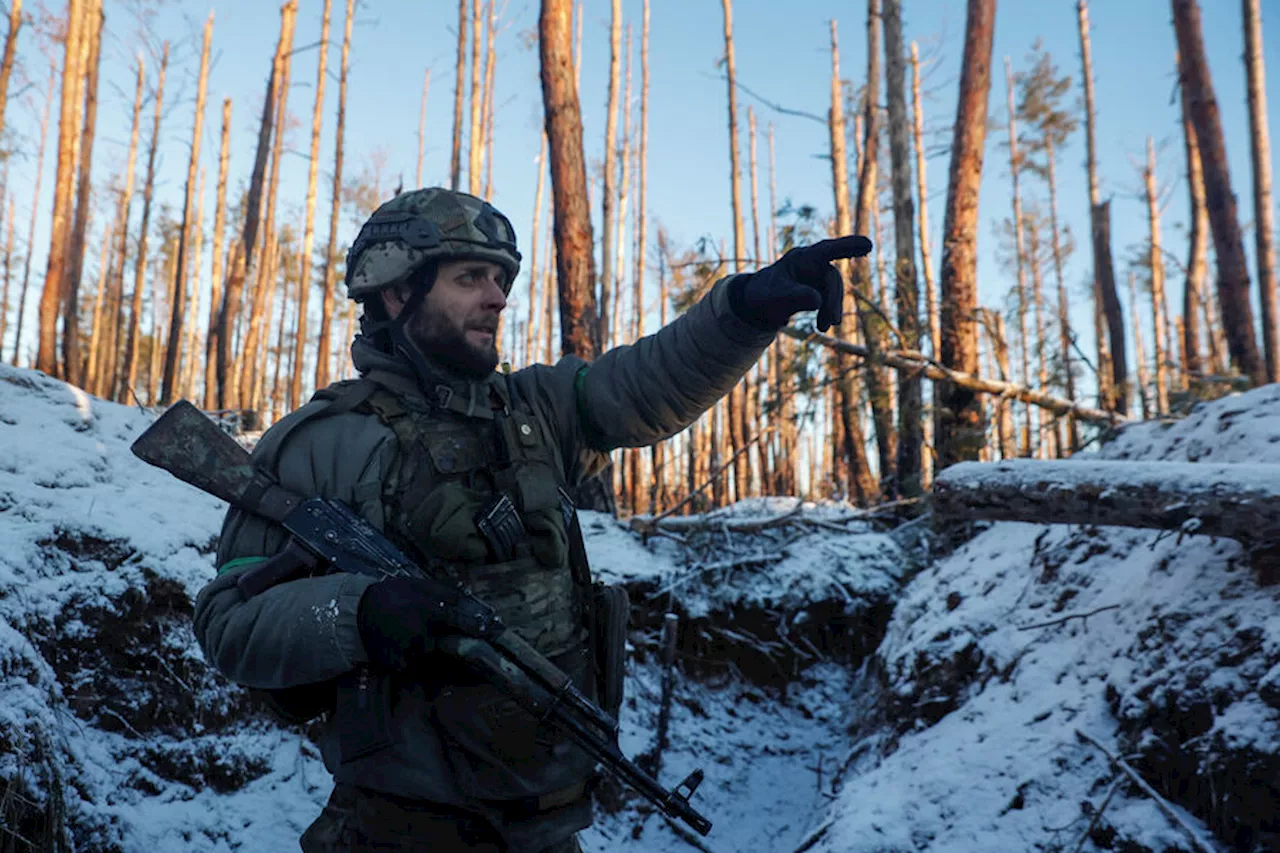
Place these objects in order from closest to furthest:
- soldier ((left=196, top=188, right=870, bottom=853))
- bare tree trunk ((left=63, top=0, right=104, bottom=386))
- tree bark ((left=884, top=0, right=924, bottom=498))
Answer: soldier ((left=196, top=188, right=870, bottom=853)) < tree bark ((left=884, top=0, right=924, bottom=498)) < bare tree trunk ((left=63, top=0, right=104, bottom=386))

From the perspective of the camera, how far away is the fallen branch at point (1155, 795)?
2.09 meters

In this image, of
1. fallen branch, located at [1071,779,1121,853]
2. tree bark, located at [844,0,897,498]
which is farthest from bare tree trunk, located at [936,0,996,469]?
fallen branch, located at [1071,779,1121,853]

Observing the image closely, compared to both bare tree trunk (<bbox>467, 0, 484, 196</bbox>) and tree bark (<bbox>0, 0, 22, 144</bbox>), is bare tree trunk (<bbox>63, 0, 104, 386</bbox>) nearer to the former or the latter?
tree bark (<bbox>0, 0, 22, 144</bbox>)

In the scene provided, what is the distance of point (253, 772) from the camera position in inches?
130

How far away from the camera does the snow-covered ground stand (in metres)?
2.39

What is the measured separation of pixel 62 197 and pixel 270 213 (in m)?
7.12

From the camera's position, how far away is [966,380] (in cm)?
667

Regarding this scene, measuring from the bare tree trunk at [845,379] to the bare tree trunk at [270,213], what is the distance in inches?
381

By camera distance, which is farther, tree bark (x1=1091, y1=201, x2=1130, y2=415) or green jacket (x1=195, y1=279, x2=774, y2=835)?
tree bark (x1=1091, y1=201, x2=1130, y2=415)

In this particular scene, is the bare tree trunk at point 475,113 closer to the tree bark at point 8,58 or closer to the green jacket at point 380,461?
the tree bark at point 8,58

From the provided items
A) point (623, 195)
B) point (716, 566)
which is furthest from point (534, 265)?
point (716, 566)

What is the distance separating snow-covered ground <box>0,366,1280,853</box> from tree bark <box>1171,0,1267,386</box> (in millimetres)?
4476

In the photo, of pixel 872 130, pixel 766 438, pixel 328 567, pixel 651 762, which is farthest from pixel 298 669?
pixel 766 438

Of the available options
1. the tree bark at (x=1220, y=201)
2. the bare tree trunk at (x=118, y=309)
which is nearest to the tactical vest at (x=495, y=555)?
the tree bark at (x=1220, y=201)
